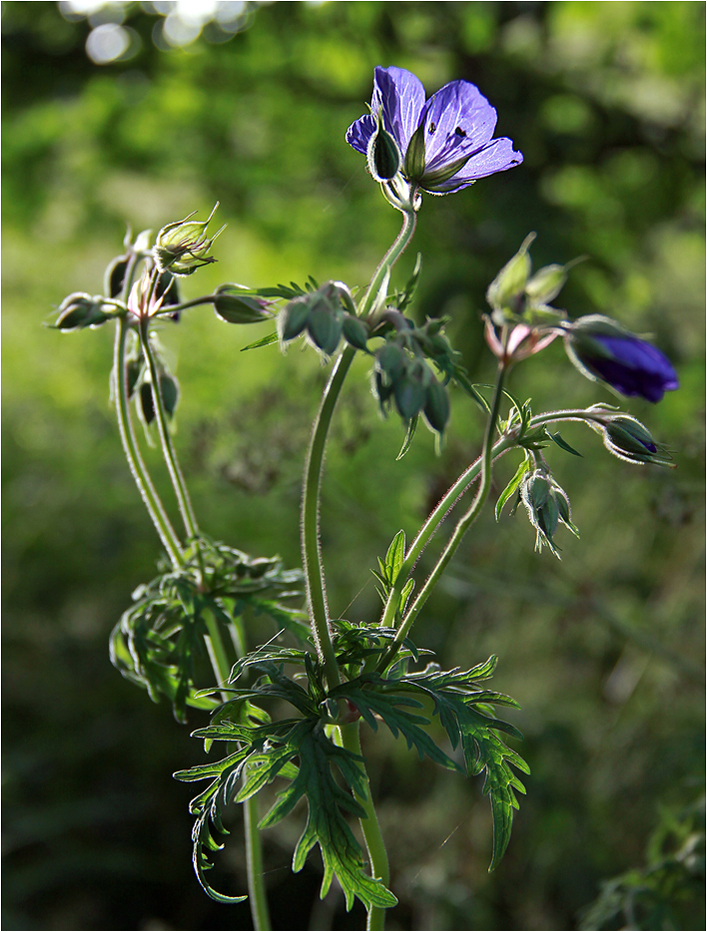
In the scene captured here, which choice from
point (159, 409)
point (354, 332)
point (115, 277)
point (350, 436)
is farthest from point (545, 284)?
point (350, 436)

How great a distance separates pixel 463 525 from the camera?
0.51 meters

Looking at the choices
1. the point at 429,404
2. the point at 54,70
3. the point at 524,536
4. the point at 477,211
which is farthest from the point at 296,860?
the point at 54,70

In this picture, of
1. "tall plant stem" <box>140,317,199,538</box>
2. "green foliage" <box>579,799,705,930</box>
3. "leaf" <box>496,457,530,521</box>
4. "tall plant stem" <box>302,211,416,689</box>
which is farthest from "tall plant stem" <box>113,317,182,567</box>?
"green foliage" <box>579,799,705,930</box>

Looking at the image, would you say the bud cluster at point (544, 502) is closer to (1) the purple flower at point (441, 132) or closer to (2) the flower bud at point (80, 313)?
(1) the purple flower at point (441, 132)

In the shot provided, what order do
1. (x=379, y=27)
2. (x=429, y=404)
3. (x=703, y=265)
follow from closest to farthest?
(x=429, y=404) < (x=379, y=27) < (x=703, y=265)

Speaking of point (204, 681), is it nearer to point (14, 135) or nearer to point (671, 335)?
point (671, 335)

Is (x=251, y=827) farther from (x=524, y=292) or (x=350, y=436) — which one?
(x=350, y=436)

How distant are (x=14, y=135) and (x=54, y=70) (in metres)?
0.27

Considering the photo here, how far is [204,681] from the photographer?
2.01 meters

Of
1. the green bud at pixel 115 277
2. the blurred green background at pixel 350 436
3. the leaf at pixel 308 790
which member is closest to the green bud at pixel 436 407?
the leaf at pixel 308 790

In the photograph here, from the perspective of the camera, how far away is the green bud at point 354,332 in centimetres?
47

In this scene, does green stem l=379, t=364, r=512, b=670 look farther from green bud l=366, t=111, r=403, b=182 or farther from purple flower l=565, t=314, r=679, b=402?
green bud l=366, t=111, r=403, b=182

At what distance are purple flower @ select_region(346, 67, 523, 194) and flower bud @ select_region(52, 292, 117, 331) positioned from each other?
25cm

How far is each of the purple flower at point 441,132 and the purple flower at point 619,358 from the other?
0.20 meters
